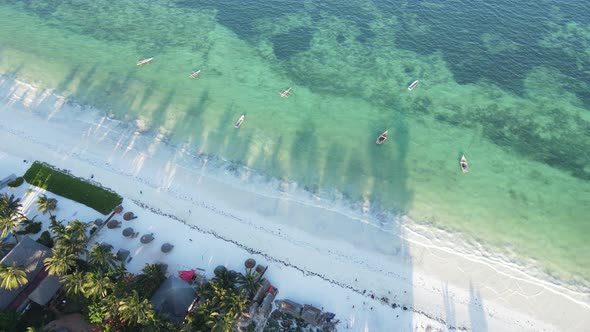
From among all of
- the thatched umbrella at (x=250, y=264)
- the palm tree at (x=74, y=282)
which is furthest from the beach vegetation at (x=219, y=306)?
the palm tree at (x=74, y=282)

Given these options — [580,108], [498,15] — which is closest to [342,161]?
[580,108]

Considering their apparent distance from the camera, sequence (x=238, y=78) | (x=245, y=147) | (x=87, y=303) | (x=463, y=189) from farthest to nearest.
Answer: (x=238, y=78)
(x=245, y=147)
(x=463, y=189)
(x=87, y=303)

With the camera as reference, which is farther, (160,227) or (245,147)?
(245,147)

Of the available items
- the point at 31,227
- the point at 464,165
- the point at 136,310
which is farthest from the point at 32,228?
the point at 464,165

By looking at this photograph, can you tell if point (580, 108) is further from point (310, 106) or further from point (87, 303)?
point (87, 303)

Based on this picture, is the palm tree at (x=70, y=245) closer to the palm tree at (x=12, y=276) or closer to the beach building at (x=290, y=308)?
the palm tree at (x=12, y=276)

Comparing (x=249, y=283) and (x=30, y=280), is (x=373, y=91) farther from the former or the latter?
(x=30, y=280)

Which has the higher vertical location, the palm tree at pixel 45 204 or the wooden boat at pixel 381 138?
the wooden boat at pixel 381 138

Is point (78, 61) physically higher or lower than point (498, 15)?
lower
